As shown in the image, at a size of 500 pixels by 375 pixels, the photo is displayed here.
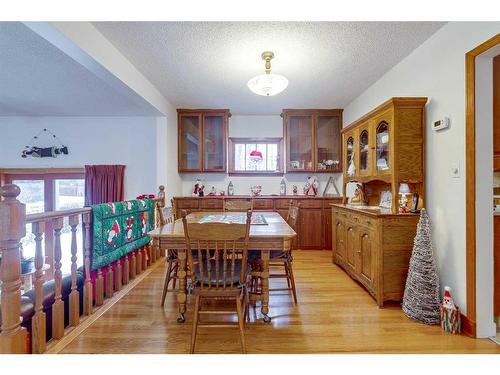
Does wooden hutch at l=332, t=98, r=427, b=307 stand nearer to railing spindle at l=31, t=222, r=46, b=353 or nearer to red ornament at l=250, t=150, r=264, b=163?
red ornament at l=250, t=150, r=264, b=163

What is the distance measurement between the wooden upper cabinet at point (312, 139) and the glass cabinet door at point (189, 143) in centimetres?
160

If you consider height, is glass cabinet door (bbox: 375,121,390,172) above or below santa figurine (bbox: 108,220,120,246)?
above

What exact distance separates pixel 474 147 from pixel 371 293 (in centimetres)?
154

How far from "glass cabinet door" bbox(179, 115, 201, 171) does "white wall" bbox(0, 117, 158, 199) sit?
0.63 m

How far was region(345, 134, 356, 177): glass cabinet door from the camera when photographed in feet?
11.1

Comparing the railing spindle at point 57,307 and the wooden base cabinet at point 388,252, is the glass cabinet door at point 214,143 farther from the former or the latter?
the railing spindle at point 57,307

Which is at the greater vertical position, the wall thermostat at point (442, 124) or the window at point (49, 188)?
the wall thermostat at point (442, 124)

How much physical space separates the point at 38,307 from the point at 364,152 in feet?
10.7

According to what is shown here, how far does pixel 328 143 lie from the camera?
472cm

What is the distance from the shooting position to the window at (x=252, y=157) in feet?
16.0

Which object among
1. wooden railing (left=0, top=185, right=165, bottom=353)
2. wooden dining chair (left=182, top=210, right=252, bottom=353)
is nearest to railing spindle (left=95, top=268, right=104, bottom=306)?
wooden railing (left=0, top=185, right=165, bottom=353)

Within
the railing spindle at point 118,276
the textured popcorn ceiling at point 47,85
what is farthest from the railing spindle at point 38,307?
the textured popcorn ceiling at point 47,85

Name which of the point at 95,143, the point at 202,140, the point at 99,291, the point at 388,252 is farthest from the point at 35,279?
the point at 95,143

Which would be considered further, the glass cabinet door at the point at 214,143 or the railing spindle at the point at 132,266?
the glass cabinet door at the point at 214,143
